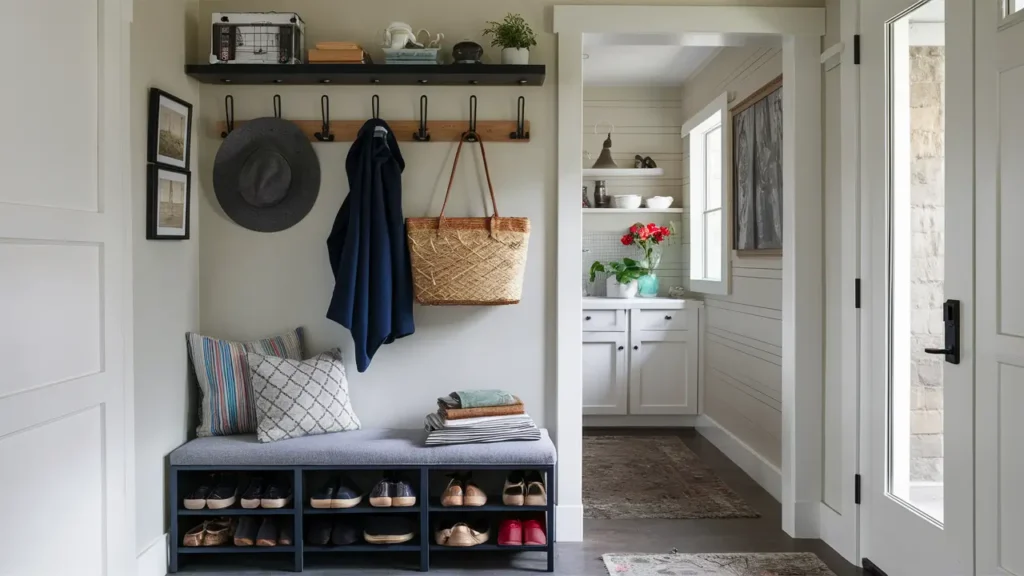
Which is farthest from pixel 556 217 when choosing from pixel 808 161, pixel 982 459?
pixel 982 459

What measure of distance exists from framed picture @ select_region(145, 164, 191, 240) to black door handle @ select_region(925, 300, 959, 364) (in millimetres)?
2696

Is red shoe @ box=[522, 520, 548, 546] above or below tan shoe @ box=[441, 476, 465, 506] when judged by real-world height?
below

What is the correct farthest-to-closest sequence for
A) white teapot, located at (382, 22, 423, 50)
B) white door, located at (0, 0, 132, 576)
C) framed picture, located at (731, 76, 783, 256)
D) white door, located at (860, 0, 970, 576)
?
framed picture, located at (731, 76, 783, 256)
white teapot, located at (382, 22, 423, 50)
white door, located at (860, 0, 970, 576)
white door, located at (0, 0, 132, 576)

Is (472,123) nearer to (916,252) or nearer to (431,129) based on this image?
(431,129)

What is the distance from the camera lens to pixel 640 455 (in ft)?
15.8

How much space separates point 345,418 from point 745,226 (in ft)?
8.48

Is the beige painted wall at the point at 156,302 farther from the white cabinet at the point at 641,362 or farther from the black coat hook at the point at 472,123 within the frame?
the white cabinet at the point at 641,362

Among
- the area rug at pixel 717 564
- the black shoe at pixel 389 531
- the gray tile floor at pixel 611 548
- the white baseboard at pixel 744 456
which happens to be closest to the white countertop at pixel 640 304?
the white baseboard at pixel 744 456

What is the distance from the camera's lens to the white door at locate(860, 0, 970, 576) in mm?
2324

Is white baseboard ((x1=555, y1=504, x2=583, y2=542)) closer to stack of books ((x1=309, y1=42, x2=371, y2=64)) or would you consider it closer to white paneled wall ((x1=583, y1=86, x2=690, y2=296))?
stack of books ((x1=309, y1=42, x2=371, y2=64))

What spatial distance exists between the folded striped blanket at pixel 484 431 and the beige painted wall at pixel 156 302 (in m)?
1.01

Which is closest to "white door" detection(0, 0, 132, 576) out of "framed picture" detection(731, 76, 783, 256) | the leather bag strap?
the leather bag strap

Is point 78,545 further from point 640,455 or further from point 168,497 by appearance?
point 640,455

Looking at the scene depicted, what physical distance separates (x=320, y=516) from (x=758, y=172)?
290cm
